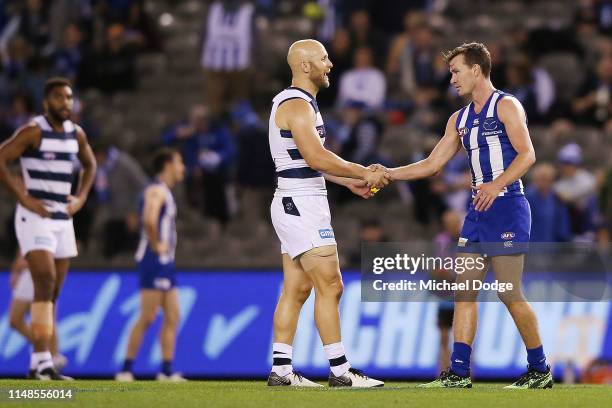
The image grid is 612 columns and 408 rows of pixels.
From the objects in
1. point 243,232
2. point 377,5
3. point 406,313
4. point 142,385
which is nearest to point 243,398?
point 142,385

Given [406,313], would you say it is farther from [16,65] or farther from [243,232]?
[16,65]

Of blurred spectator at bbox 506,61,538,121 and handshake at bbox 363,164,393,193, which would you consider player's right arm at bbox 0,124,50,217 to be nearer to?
handshake at bbox 363,164,393,193

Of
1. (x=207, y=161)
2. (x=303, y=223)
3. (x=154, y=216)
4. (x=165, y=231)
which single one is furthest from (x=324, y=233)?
(x=207, y=161)

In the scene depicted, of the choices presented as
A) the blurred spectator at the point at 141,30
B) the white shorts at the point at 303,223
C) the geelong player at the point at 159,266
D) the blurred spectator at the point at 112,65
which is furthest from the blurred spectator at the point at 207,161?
the white shorts at the point at 303,223

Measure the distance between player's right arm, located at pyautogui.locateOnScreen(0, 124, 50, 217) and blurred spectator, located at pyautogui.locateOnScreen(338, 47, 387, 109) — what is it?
8305 millimetres

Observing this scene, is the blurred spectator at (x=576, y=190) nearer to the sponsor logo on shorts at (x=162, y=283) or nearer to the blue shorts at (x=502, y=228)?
the sponsor logo on shorts at (x=162, y=283)

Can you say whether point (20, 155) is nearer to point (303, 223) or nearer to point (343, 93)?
point (303, 223)

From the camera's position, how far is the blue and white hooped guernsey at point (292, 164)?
10477mm

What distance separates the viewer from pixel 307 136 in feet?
33.8

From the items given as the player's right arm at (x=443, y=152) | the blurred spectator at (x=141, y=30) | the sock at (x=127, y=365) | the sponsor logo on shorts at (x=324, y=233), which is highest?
the blurred spectator at (x=141, y=30)

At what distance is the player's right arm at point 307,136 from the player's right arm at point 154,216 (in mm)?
4545

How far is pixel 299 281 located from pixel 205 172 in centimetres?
887

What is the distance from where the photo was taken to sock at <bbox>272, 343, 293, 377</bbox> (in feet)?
34.6

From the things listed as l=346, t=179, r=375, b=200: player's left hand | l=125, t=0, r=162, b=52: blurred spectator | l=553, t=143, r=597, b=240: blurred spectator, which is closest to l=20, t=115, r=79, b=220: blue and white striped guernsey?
l=346, t=179, r=375, b=200: player's left hand
